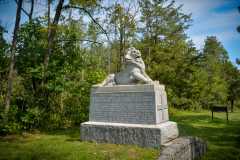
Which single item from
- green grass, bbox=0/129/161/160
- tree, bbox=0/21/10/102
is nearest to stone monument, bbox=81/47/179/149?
green grass, bbox=0/129/161/160

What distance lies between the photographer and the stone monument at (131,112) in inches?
189

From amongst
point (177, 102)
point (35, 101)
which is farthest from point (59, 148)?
point (177, 102)

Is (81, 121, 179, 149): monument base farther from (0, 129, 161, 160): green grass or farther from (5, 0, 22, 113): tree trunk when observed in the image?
(5, 0, 22, 113): tree trunk

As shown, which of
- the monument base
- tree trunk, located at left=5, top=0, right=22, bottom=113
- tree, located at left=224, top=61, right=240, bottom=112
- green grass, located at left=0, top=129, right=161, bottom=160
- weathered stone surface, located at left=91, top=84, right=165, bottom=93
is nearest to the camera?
green grass, located at left=0, top=129, right=161, bottom=160

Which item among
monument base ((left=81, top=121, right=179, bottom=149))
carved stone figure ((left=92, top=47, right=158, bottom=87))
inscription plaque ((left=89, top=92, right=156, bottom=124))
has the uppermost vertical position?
carved stone figure ((left=92, top=47, right=158, bottom=87))

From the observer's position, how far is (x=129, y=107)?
5227mm

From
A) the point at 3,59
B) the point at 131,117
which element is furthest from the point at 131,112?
the point at 3,59

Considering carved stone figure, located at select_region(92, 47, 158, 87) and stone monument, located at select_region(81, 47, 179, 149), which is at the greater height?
carved stone figure, located at select_region(92, 47, 158, 87)

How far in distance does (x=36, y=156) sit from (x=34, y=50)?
5.04 m

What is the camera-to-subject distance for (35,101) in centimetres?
816

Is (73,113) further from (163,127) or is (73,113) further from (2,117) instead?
(163,127)

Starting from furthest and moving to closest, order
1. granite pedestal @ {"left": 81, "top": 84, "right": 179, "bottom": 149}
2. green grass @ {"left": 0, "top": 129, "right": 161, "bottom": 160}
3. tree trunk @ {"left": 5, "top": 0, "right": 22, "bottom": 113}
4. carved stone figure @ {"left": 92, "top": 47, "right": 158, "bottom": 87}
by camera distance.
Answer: tree trunk @ {"left": 5, "top": 0, "right": 22, "bottom": 113} → carved stone figure @ {"left": 92, "top": 47, "right": 158, "bottom": 87} → granite pedestal @ {"left": 81, "top": 84, "right": 179, "bottom": 149} → green grass @ {"left": 0, "top": 129, "right": 161, "bottom": 160}

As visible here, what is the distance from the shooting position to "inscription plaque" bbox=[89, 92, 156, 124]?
4.96 metres

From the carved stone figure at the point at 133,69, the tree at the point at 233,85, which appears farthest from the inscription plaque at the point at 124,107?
the tree at the point at 233,85
